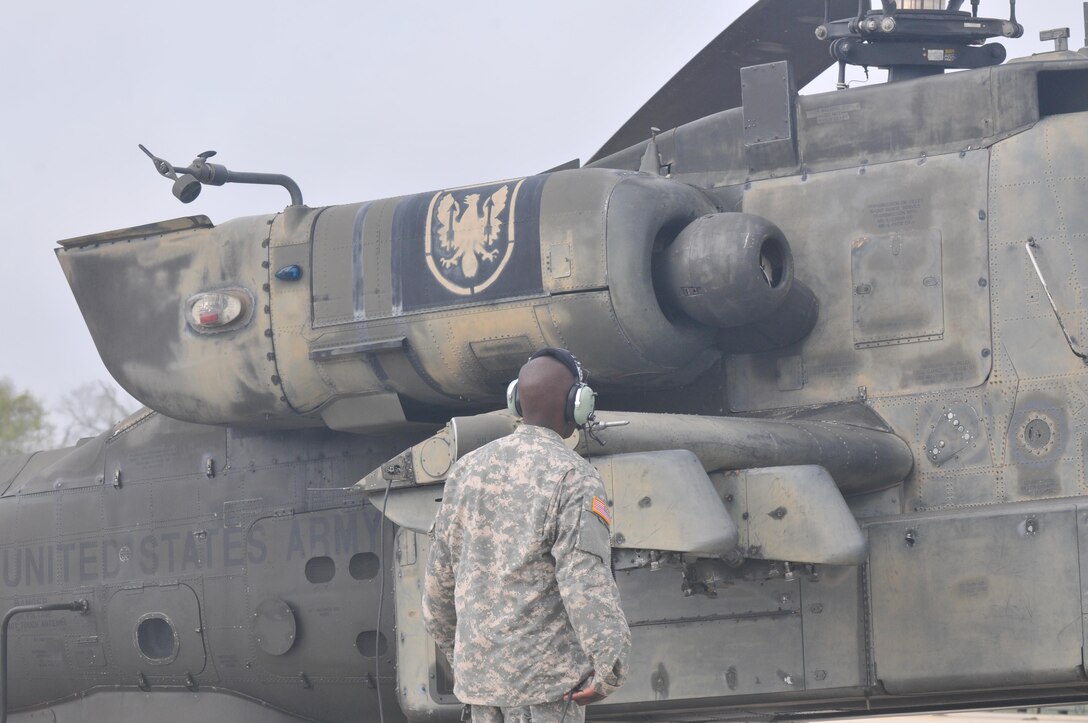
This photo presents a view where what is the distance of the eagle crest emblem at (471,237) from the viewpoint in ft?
24.1

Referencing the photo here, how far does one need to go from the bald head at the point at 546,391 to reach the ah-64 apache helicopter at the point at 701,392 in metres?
1.35

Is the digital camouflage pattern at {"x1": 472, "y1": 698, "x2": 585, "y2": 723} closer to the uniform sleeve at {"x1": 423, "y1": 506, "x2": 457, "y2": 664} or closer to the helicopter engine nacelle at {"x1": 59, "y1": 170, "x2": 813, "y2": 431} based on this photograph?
the uniform sleeve at {"x1": 423, "y1": 506, "x2": 457, "y2": 664}

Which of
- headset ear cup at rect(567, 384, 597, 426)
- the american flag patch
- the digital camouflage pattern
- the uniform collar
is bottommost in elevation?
the digital camouflage pattern

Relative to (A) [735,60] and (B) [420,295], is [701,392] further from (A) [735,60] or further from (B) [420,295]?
(A) [735,60]

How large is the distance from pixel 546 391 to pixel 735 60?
15.4ft

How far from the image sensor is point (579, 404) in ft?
15.1

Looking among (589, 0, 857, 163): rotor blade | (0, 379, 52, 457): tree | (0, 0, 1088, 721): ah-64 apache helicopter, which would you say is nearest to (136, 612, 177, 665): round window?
(0, 0, 1088, 721): ah-64 apache helicopter

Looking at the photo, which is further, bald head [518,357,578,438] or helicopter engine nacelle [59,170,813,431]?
helicopter engine nacelle [59,170,813,431]

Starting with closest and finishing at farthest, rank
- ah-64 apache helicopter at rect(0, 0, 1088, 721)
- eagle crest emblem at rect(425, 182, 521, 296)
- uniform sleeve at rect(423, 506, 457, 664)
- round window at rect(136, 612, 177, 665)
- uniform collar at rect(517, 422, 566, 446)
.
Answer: uniform collar at rect(517, 422, 566, 446) → uniform sleeve at rect(423, 506, 457, 664) → ah-64 apache helicopter at rect(0, 0, 1088, 721) → eagle crest emblem at rect(425, 182, 521, 296) → round window at rect(136, 612, 177, 665)

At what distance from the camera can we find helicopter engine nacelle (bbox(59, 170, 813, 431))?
23.2 feet

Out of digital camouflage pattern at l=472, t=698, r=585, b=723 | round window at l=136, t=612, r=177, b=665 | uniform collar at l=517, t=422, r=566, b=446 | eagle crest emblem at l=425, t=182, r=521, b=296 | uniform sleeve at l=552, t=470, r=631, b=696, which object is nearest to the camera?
uniform sleeve at l=552, t=470, r=631, b=696

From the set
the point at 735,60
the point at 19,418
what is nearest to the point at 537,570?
the point at 735,60

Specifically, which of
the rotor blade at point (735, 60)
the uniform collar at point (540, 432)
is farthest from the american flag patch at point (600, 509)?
the rotor blade at point (735, 60)

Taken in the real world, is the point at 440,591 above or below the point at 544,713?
above
